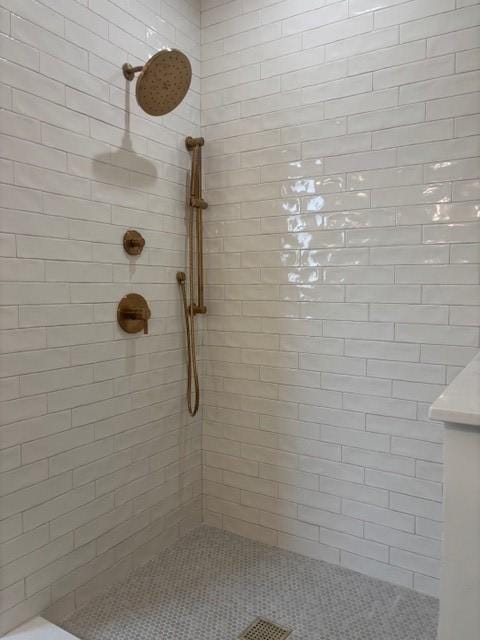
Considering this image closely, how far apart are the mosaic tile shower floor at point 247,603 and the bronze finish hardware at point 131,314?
101cm

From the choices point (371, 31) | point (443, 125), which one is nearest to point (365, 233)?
point (443, 125)

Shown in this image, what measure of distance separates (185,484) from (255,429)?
440 mm

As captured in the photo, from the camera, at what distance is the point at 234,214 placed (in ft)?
7.03

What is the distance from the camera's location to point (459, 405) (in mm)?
901

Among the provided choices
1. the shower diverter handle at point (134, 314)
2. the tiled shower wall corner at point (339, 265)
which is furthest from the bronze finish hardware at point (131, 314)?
the tiled shower wall corner at point (339, 265)

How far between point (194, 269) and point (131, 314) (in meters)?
0.49

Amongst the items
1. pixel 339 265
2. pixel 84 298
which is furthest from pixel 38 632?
pixel 339 265

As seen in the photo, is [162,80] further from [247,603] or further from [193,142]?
[247,603]

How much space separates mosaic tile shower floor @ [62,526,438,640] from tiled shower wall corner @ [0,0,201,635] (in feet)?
0.46

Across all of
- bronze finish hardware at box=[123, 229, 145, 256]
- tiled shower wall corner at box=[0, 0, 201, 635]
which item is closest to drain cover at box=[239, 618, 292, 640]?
tiled shower wall corner at box=[0, 0, 201, 635]

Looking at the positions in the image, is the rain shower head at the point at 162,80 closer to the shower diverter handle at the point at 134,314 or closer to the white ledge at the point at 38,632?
Result: the shower diverter handle at the point at 134,314

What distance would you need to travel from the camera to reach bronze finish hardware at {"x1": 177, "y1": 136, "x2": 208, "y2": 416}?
2123 millimetres

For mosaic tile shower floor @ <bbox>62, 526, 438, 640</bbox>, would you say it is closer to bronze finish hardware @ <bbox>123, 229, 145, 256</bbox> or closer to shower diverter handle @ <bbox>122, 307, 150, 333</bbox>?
shower diverter handle @ <bbox>122, 307, 150, 333</bbox>

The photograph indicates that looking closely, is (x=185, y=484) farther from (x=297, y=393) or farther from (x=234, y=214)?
(x=234, y=214)
